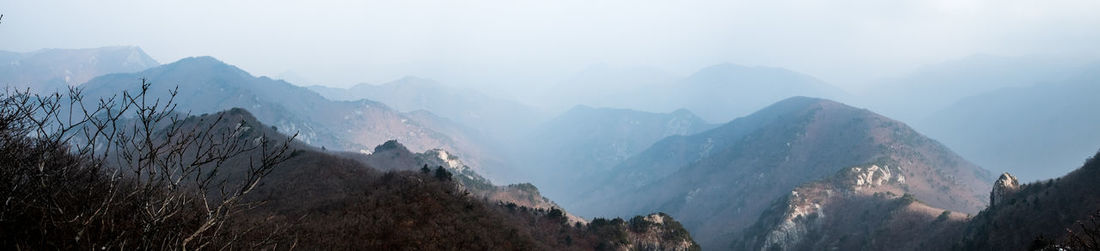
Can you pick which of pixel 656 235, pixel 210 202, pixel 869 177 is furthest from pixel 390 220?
pixel 869 177

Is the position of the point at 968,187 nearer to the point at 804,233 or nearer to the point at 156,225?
the point at 804,233

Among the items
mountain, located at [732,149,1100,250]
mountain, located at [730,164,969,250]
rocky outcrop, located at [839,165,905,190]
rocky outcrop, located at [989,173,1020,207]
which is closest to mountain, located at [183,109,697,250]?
mountain, located at [732,149,1100,250]

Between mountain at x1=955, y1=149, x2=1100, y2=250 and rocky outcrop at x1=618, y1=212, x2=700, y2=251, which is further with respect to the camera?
rocky outcrop at x1=618, y1=212, x2=700, y2=251

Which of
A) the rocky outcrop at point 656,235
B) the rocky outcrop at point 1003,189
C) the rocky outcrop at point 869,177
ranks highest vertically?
the rocky outcrop at point 1003,189

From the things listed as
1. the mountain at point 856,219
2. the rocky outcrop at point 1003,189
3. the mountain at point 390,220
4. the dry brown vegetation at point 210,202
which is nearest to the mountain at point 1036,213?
the rocky outcrop at point 1003,189

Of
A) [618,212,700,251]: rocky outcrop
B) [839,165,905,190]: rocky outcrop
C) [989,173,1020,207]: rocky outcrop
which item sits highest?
[989,173,1020,207]: rocky outcrop

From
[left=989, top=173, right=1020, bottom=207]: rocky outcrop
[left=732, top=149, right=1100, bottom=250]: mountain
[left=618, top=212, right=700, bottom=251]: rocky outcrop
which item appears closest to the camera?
[left=732, top=149, right=1100, bottom=250]: mountain

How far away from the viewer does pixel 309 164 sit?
72188mm

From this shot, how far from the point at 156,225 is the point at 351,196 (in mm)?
39662

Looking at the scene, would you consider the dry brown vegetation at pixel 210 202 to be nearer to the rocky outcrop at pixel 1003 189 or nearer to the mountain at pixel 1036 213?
the mountain at pixel 1036 213

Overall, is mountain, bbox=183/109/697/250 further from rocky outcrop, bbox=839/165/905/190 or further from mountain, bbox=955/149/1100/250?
rocky outcrop, bbox=839/165/905/190

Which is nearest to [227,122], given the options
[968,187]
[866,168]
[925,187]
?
[866,168]

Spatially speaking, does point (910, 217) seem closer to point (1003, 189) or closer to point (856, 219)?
point (856, 219)

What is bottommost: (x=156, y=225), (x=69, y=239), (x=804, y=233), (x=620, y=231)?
(x=804, y=233)
